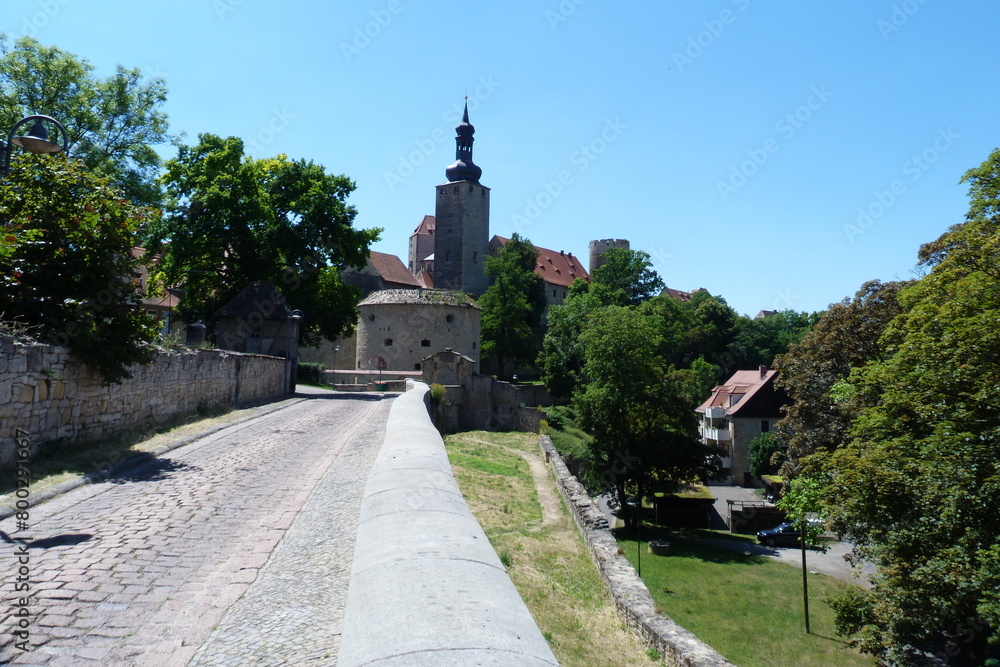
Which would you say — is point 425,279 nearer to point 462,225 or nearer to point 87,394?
point 462,225

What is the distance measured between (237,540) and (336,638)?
2.42 meters

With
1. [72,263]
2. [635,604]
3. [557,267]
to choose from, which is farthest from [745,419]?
[557,267]

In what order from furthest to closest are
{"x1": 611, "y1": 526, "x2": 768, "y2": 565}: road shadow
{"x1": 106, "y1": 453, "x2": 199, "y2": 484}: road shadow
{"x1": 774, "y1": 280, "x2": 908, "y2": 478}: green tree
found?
1. {"x1": 611, "y1": 526, "x2": 768, "y2": 565}: road shadow
2. {"x1": 774, "y1": 280, "x2": 908, "y2": 478}: green tree
3. {"x1": 106, "y1": 453, "x2": 199, "y2": 484}: road shadow

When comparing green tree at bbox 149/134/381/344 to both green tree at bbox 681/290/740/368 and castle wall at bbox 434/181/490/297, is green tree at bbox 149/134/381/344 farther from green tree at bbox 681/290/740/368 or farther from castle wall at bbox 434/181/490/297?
green tree at bbox 681/290/740/368

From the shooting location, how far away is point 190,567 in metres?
4.92

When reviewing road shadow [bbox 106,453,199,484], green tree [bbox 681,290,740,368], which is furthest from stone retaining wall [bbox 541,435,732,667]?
green tree [bbox 681,290,740,368]

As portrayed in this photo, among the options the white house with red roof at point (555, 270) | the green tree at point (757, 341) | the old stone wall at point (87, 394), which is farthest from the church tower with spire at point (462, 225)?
the old stone wall at point (87, 394)

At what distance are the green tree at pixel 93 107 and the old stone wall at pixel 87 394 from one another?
48.7 feet

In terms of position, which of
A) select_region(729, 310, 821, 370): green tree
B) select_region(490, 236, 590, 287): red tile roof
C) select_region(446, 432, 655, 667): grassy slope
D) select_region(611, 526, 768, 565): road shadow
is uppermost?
select_region(490, 236, 590, 287): red tile roof

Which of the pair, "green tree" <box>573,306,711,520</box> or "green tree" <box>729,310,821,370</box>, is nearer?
"green tree" <box>573,306,711,520</box>

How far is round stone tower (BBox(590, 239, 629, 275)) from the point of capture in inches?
3433

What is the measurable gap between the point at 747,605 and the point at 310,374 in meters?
27.7

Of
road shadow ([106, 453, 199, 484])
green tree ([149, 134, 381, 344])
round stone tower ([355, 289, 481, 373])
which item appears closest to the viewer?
road shadow ([106, 453, 199, 484])

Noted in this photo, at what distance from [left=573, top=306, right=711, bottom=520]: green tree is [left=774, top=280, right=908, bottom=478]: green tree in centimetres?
865
